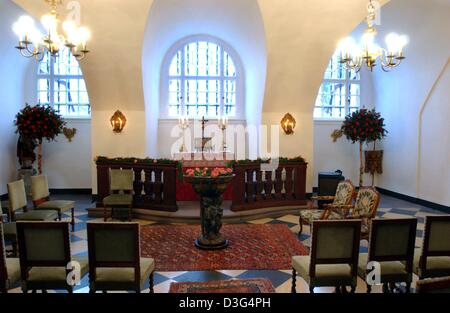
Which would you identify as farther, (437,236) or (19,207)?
(19,207)

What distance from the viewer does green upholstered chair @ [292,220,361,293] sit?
2.89 m

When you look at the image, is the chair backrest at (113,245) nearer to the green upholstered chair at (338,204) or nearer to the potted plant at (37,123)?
the green upholstered chair at (338,204)

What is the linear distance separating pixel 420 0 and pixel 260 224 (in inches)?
Answer: 228

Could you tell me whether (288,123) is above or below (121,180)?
above

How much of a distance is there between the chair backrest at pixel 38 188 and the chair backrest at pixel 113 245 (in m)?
3.61

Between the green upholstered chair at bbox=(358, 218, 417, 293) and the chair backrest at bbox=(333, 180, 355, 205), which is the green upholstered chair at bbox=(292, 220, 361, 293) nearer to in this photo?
the green upholstered chair at bbox=(358, 218, 417, 293)

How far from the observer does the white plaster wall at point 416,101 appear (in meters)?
7.34

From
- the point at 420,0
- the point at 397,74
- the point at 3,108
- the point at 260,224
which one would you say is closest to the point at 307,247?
the point at 260,224

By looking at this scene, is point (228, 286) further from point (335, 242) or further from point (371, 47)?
point (371, 47)

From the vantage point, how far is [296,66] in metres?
7.55

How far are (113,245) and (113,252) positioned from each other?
63mm

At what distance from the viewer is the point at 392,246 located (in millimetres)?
2955

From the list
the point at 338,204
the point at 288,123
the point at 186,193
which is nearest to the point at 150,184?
the point at 186,193
